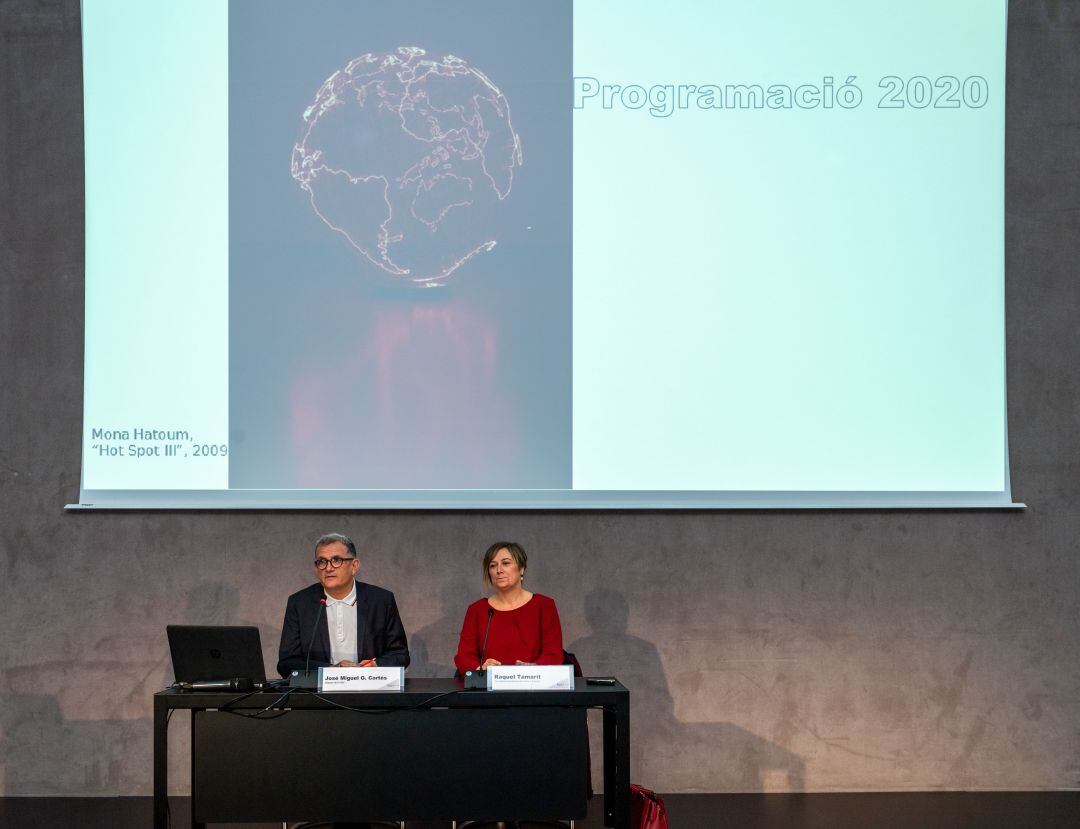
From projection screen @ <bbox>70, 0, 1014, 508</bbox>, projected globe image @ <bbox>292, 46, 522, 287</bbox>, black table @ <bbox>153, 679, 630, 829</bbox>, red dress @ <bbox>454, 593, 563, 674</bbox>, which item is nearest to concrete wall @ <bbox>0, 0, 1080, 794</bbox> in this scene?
projection screen @ <bbox>70, 0, 1014, 508</bbox>

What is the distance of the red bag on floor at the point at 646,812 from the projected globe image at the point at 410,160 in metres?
2.29

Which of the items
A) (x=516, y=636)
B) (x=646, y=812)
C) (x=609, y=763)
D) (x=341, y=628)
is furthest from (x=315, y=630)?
(x=646, y=812)

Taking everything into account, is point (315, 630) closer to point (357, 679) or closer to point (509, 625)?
point (357, 679)

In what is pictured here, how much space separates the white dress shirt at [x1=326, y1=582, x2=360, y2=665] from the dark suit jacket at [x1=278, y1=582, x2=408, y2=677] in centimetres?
2

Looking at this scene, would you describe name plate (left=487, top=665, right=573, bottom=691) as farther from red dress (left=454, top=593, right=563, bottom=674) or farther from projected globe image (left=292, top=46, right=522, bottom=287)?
projected globe image (left=292, top=46, right=522, bottom=287)

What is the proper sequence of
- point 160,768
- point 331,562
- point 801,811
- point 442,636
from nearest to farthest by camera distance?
point 160,768, point 331,562, point 801,811, point 442,636

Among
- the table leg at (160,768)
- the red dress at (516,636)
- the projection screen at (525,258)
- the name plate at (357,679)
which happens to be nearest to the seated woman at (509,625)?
the red dress at (516,636)

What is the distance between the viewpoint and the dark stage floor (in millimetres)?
4453

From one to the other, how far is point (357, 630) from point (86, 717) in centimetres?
159

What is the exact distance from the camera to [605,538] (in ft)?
16.4

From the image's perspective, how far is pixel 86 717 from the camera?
16.2 feet

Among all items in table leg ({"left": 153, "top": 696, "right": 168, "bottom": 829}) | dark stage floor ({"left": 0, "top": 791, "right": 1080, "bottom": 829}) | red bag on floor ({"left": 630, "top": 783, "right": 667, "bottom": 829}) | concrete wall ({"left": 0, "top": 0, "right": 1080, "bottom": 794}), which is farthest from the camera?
concrete wall ({"left": 0, "top": 0, "right": 1080, "bottom": 794})

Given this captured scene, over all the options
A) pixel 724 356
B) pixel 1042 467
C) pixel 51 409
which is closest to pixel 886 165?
pixel 724 356

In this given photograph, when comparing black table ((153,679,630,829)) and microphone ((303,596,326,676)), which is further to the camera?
microphone ((303,596,326,676))
